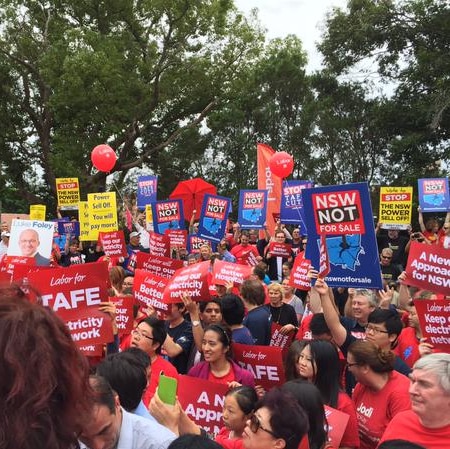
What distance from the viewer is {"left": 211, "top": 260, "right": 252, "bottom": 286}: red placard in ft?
23.7

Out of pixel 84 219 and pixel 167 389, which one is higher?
pixel 84 219

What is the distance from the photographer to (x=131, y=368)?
317 centimetres

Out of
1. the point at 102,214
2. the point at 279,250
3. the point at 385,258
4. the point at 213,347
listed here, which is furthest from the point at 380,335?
the point at 102,214

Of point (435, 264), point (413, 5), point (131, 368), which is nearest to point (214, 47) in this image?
point (413, 5)

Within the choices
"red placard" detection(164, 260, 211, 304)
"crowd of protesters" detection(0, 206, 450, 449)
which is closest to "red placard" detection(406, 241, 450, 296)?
"crowd of protesters" detection(0, 206, 450, 449)

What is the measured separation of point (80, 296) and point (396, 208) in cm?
842

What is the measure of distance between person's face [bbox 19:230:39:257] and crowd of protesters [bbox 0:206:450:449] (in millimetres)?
1711

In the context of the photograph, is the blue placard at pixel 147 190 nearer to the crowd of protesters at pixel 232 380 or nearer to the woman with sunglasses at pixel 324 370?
the crowd of protesters at pixel 232 380

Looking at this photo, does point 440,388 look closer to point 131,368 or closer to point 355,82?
point 131,368

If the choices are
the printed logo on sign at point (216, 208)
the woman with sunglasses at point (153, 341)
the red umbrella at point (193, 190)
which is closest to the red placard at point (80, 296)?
the woman with sunglasses at point (153, 341)

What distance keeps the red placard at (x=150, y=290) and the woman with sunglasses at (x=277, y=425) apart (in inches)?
123

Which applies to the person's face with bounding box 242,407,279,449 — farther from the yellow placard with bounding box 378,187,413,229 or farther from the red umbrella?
the red umbrella

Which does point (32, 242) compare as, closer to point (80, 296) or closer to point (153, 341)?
point (80, 296)

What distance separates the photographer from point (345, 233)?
211 inches
